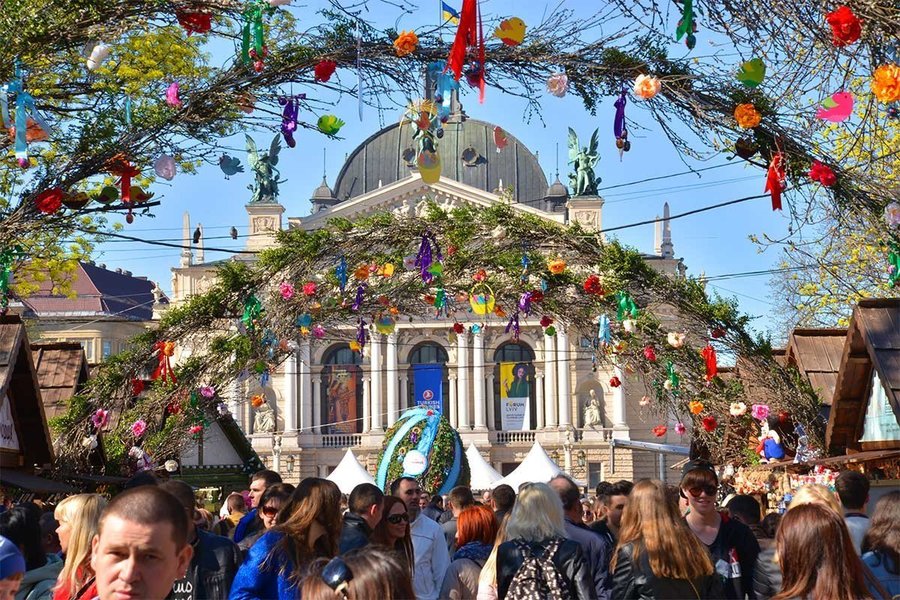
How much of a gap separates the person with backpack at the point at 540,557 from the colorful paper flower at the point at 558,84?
3.84 m

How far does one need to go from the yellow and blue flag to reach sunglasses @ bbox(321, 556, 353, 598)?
19.6ft

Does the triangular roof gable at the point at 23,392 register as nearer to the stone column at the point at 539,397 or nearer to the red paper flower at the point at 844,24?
the red paper flower at the point at 844,24

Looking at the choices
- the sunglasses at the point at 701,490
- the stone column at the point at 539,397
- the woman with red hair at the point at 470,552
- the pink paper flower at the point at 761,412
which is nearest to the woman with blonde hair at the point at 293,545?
the woman with red hair at the point at 470,552

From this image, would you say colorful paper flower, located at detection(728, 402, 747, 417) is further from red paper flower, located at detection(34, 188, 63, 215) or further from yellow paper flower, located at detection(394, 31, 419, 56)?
red paper flower, located at detection(34, 188, 63, 215)

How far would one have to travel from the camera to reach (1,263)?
1076cm

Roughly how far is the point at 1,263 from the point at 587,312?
9898 millimetres

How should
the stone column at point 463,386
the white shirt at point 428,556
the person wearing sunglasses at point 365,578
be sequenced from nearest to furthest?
the person wearing sunglasses at point 365,578 < the white shirt at point 428,556 < the stone column at point 463,386

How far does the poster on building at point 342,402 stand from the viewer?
7312 cm

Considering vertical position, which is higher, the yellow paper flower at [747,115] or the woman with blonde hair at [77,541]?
the yellow paper flower at [747,115]

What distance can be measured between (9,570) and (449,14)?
19.1 ft

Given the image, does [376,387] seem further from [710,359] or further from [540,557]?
[540,557]

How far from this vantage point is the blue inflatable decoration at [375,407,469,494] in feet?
91.1

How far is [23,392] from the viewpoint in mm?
13500

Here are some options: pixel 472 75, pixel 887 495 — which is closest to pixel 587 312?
pixel 472 75
